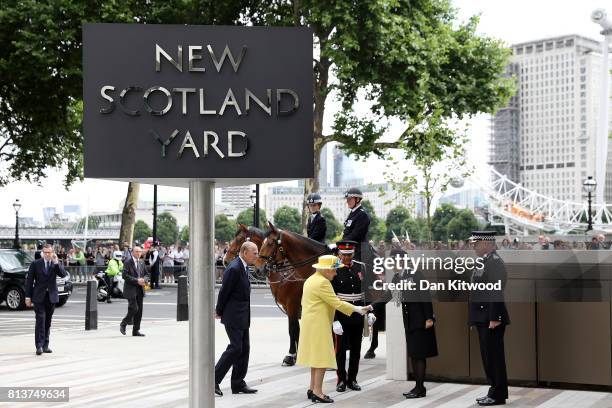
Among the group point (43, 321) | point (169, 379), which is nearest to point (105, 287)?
point (43, 321)

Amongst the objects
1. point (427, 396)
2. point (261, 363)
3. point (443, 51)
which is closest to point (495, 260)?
point (427, 396)

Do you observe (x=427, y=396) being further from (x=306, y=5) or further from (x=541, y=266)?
(x=306, y=5)

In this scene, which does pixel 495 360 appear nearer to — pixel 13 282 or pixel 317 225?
pixel 317 225

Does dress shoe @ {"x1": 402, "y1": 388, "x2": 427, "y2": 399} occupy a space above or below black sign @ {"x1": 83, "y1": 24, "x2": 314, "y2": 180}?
below

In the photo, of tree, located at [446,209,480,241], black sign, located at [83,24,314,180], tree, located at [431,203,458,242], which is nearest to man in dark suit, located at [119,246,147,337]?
black sign, located at [83,24,314,180]

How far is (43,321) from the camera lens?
1514cm

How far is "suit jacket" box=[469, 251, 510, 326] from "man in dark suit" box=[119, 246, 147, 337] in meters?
9.42

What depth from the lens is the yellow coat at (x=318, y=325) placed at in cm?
999

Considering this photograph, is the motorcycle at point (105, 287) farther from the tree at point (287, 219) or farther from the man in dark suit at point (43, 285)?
the tree at point (287, 219)

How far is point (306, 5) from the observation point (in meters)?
30.6

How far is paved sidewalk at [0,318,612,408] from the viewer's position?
10.3 metres

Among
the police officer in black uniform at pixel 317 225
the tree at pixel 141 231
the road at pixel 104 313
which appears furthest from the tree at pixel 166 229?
the police officer in black uniform at pixel 317 225

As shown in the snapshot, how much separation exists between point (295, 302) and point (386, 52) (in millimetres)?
18912

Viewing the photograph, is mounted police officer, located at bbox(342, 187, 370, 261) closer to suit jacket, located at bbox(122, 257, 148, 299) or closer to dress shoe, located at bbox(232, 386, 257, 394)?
dress shoe, located at bbox(232, 386, 257, 394)
